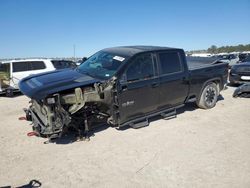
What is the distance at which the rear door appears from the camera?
6039 millimetres

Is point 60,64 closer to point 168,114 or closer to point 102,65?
point 102,65

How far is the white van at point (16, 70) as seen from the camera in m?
11.0

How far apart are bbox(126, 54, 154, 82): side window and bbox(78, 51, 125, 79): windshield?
28 centimetres

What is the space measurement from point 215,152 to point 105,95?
2.43 m

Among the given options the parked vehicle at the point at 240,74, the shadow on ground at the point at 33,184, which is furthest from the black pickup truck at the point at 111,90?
the parked vehicle at the point at 240,74

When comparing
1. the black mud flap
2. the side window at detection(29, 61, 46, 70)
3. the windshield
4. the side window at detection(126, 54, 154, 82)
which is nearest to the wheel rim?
the black mud flap

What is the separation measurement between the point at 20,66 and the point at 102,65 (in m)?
7.22

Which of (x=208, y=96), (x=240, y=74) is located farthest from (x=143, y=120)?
(x=240, y=74)

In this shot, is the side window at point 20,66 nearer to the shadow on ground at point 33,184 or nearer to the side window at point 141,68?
the side window at point 141,68

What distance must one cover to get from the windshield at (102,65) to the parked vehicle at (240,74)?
284 inches

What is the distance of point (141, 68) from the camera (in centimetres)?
564

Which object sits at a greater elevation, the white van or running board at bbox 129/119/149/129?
the white van

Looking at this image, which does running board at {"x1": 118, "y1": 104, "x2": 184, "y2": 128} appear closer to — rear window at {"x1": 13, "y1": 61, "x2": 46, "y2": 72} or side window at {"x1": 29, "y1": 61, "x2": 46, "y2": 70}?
rear window at {"x1": 13, "y1": 61, "x2": 46, "y2": 72}

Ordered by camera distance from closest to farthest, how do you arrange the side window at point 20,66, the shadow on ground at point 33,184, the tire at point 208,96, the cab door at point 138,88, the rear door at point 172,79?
the shadow on ground at point 33,184 → the cab door at point 138,88 → the rear door at point 172,79 → the tire at point 208,96 → the side window at point 20,66
